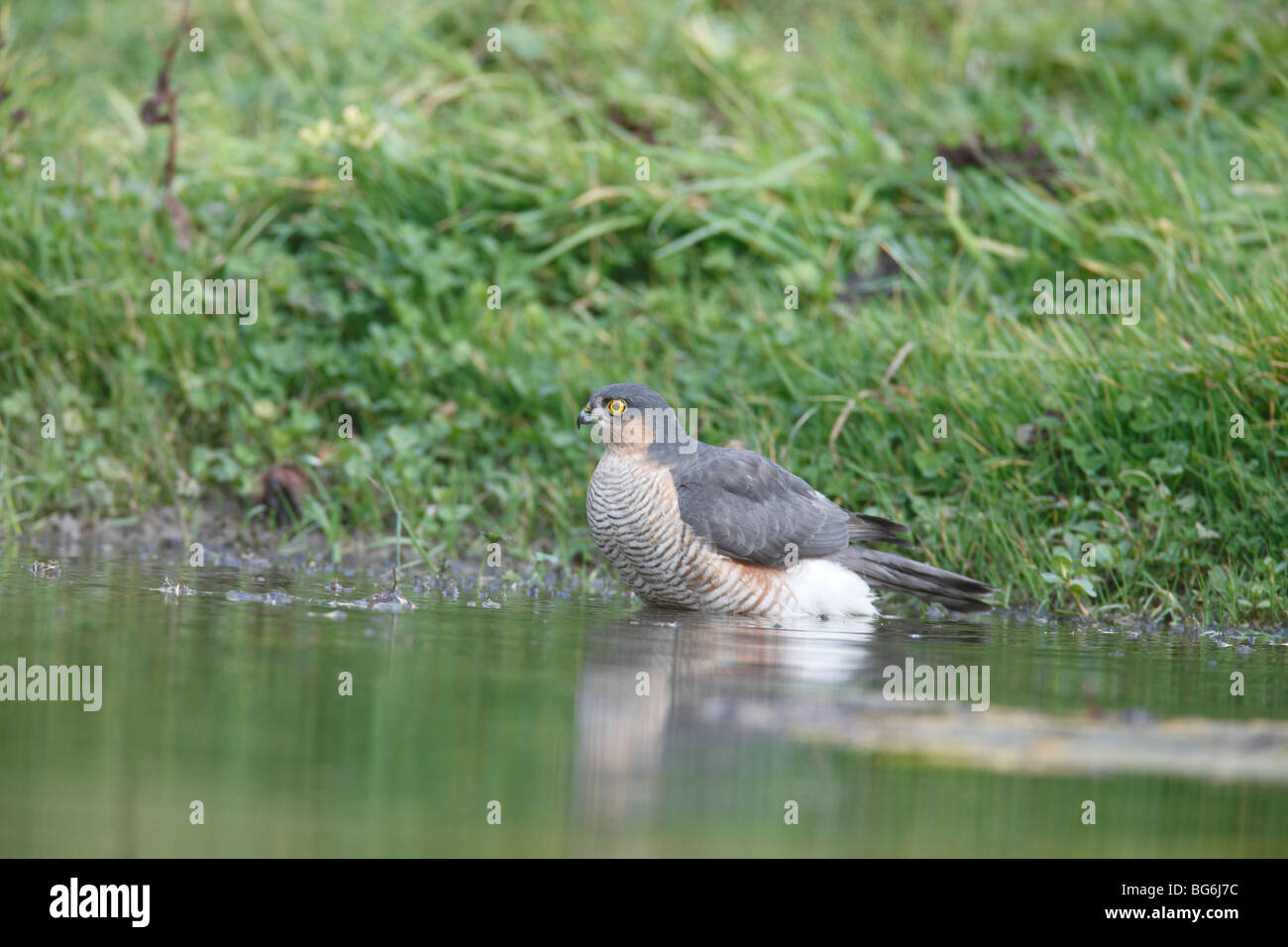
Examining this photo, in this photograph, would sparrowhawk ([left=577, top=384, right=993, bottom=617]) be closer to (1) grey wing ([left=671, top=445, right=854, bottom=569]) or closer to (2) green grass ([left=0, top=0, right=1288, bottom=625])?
(1) grey wing ([left=671, top=445, right=854, bottom=569])

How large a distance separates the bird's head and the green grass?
3.37ft

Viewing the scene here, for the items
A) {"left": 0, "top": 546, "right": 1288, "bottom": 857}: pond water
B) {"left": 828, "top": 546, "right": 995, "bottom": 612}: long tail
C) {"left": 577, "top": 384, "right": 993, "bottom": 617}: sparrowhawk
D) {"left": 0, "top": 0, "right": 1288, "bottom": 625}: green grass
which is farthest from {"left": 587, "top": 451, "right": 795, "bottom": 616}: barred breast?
{"left": 0, "top": 0, "right": 1288, "bottom": 625}: green grass

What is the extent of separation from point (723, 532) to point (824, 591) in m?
0.56

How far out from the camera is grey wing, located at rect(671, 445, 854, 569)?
6.13 metres

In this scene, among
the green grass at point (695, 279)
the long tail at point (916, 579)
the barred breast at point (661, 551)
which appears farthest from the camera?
the green grass at point (695, 279)

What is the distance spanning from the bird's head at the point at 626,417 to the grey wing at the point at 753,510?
18 cm

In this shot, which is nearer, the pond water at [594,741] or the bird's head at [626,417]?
the pond water at [594,741]

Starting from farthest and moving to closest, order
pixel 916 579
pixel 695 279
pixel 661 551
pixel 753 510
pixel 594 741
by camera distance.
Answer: pixel 695 279, pixel 916 579, pixel 753 510, pixel 661 551, pixel 594 741

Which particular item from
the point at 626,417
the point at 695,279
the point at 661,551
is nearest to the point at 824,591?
the point at 661,551

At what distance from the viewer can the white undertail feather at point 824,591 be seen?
6.34 m

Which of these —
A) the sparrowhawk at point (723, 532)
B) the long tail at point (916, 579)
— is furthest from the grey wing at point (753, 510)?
the long tail at point (916, 579)

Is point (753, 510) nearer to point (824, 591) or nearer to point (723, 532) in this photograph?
point (723, 532)

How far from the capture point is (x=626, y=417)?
6.25 m

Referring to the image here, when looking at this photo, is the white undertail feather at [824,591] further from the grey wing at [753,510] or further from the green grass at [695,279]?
the green grass at [695,279]
